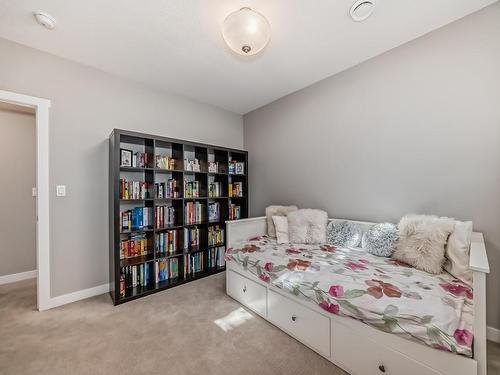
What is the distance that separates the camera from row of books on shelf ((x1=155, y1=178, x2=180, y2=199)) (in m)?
2.47

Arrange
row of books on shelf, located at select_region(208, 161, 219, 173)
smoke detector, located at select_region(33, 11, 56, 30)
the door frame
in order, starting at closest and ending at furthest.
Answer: smoke detector, located at select_region(33, 11, 56, 30) → the door frame → row of books on shelf, located at select_region(208, 161, 219, 173)

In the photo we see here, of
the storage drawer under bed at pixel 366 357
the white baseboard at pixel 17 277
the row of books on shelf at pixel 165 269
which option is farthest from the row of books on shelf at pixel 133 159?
the storage drawer under bed at pixel 366 357

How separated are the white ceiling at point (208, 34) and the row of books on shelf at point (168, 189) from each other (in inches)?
48.7

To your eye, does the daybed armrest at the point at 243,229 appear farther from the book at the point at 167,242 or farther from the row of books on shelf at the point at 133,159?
the row of books on shelf at the point at 133,159

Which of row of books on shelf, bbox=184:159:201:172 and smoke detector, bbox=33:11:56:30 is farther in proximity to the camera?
row of books on shelf, bbox=184:159:201:172

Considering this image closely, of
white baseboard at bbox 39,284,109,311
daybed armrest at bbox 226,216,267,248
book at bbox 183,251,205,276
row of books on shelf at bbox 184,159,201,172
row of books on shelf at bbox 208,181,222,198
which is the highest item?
row of books on shelf at bbox 184,159,201,172

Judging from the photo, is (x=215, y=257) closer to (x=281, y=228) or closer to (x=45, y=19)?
(x=281, y=228)

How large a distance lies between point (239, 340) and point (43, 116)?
2.65 m

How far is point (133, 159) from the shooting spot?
2.30m

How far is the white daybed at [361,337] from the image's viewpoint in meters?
0.91

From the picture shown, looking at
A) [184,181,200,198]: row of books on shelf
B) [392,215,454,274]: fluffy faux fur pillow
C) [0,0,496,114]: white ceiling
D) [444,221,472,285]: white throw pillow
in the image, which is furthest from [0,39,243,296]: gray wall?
[444,221,472,285]: white throw pillow

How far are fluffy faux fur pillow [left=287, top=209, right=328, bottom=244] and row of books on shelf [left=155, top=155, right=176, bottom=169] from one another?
158cm

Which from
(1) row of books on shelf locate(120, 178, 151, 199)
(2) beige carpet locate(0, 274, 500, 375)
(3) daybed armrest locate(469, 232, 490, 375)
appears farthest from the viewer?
(1) row of books on shelf locate(120, 178, 151, 199)

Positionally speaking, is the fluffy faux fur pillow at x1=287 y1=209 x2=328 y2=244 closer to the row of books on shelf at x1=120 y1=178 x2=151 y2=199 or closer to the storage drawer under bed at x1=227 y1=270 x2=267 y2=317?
the storage drawer under bed at x1=227 y1=270 x2=267 y2=317
